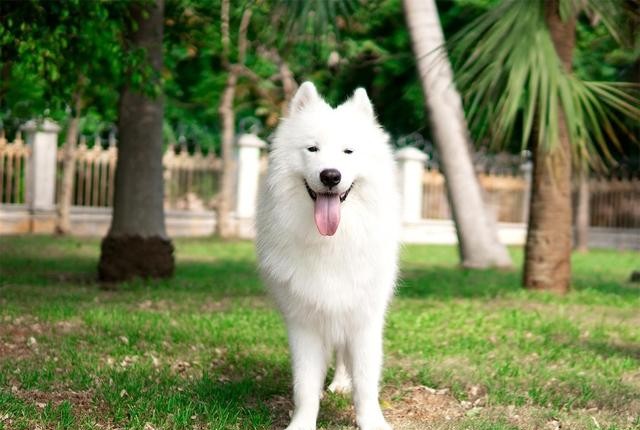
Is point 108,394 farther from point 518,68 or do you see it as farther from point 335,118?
point 518,68

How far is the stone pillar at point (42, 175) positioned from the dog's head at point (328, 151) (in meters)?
16.2

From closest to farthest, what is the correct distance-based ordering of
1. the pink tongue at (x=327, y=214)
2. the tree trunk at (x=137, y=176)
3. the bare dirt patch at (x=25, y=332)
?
the pink tongue at (x=327, y=214), the bare dirt patch at (x=25, y=332), the tree trunk at (x=137, y=176)

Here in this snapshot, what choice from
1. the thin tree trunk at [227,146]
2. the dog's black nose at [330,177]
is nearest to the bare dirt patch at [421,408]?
the dog's black nose at [330,177]

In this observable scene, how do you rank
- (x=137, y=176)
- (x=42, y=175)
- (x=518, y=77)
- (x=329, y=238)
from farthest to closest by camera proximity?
(x=42, y=175), (x=137, y=176), (x=518, y=77), (x=329, y=238)

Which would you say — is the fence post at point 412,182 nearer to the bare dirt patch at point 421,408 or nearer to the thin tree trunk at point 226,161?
the thin tree trunk at point 226,161

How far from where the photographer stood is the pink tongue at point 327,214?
4.45 metres

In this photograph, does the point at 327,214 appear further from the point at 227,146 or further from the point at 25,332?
the point at 227,146

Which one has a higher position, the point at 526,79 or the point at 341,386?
the point at 526,79

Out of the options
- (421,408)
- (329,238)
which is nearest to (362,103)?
(329,238)

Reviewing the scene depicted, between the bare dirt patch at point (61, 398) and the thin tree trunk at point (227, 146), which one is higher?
the thin tree trunk at point (227, 146)

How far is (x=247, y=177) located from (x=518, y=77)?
48.2 ft

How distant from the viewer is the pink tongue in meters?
4.45

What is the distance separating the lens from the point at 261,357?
21.6ft

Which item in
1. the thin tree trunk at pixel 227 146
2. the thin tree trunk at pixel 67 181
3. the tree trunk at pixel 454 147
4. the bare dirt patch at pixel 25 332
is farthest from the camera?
the thin tree trunk at pixel 227 146
